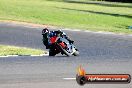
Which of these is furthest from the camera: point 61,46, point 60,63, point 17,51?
point 17,51

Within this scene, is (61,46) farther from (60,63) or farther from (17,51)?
(17,51)

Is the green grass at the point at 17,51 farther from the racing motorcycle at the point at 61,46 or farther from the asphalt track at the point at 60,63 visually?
the racing motorcycle at the point at 61,46

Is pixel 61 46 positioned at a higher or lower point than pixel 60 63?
higher

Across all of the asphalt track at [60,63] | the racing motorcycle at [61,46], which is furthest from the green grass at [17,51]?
the racing motorcycle at [61,46]

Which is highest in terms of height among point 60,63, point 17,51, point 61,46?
point 61,46

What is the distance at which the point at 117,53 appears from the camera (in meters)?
17.0

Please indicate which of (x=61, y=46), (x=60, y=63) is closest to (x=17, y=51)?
(x=61, y=46)

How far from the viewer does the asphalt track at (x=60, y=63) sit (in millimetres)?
10172

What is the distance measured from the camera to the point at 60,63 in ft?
44.1

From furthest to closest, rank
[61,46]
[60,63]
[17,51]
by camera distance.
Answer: [17,51] < [61,46] < [60,63]

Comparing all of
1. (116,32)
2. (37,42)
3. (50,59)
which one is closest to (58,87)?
(50,59)

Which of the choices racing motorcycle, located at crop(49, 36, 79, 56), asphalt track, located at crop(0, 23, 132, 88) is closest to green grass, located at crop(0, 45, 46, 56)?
asphalt track, located at crop(0, 23, 132, 88)

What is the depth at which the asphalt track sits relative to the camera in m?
10.2

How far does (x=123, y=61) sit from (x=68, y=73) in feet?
10.7
